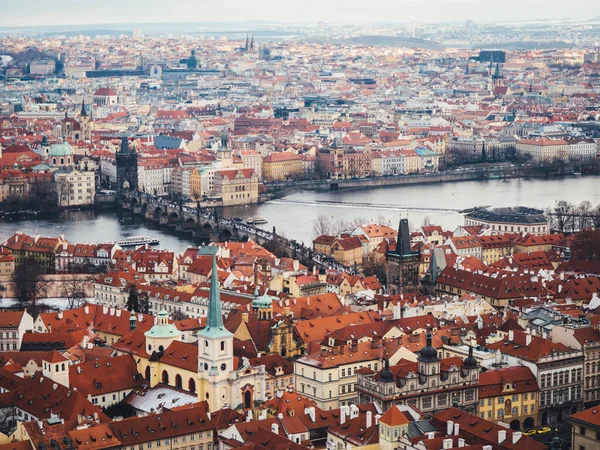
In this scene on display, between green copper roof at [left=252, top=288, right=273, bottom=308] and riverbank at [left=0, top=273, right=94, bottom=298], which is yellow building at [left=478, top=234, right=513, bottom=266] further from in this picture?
green copper roof at [left=252, top=288, right=273, bottom=308]

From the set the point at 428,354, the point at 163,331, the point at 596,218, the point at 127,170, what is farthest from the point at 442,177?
the point at 428,354

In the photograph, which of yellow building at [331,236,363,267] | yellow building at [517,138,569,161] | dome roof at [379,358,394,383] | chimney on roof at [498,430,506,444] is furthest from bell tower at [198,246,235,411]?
yellow building at [517,138,569,161]

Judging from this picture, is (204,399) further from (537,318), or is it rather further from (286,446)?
(537,318)

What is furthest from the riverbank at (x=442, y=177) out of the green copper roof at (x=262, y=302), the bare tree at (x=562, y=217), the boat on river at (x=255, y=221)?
the green copper roof at (x=262, y=302)

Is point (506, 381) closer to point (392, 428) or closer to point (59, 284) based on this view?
point (392, 428)

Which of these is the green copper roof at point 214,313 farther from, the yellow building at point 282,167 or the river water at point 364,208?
the yellow building at point 282,167
